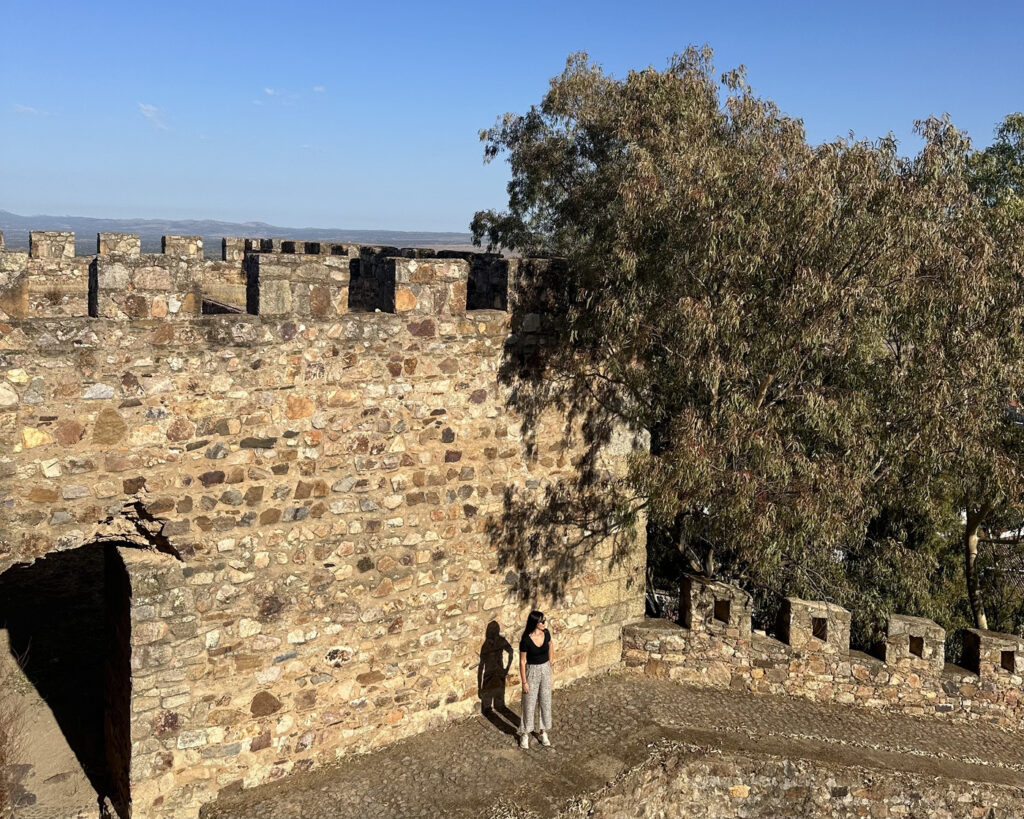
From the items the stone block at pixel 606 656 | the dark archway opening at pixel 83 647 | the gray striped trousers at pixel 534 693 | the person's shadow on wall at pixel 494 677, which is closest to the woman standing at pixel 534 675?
the gray striped trousers at pixel 534 693

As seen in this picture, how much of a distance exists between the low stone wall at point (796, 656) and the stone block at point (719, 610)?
0.03 feet

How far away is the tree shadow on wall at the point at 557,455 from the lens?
7.78 m

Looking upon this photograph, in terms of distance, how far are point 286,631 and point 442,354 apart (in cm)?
248

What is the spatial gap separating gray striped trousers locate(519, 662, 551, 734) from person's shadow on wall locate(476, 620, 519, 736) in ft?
1.36

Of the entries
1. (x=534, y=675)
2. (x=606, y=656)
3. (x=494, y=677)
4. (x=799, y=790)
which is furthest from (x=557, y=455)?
(x=799, y=790)

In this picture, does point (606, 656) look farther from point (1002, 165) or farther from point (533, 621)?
point (1002, 165)

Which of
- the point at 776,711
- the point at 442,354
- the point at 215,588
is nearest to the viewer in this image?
the point at 215,588

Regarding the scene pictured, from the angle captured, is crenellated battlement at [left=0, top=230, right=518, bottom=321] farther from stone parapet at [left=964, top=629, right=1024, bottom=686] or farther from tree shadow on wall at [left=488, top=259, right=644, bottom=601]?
stone parapet at [left=964, top=629, right=1024, bottom=686]

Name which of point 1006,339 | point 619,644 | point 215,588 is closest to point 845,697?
point 619,644

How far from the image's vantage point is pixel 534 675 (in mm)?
7422

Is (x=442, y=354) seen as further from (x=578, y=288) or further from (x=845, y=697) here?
(x=845, y=697)

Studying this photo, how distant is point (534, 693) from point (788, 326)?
144 inches

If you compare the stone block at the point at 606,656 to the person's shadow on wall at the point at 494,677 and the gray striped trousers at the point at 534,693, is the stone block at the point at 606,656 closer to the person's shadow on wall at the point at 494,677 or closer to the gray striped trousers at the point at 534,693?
the person's shadow on wall at the point at 494,677

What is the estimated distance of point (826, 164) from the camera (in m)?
6.89
